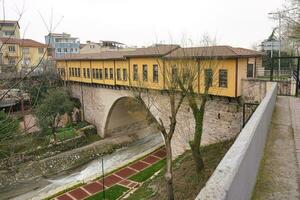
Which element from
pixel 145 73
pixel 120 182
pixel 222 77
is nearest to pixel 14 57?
pixel 222 77

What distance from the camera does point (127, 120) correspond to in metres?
29.7

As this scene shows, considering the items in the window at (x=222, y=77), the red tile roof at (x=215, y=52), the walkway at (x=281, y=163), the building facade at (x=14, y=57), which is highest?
the red tile roof at (x=215, y=52)

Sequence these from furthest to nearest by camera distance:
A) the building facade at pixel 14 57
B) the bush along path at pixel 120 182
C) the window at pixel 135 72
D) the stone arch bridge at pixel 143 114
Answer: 1. the window at pixel 135 72
2. the bush along path at pixel 120 182
3. the stone arch bridge at pixel 143 114
4. the building facade at pixel 14 57

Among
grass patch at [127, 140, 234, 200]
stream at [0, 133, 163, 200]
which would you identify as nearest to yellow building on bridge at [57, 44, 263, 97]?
grass patch at [127, 140, 234, 200]

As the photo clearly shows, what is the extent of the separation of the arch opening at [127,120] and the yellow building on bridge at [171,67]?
368 cm

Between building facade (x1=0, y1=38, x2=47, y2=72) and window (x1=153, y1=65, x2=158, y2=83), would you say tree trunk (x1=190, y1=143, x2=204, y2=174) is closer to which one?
building facade (x1=0, y1=38, x2=47, y2=72)

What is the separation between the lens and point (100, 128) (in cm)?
2762

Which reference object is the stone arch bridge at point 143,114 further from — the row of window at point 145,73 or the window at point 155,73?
the row of window at point 145,73

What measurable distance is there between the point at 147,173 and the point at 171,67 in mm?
7870

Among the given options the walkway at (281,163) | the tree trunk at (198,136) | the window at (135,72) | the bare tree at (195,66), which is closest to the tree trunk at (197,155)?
the tree trunk at (198,136)

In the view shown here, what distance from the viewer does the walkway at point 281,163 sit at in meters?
4.03

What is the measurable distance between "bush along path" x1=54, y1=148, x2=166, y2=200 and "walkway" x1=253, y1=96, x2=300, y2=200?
10.7 m

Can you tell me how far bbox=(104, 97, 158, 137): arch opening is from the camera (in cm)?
2698

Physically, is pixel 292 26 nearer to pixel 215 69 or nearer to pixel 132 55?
pixel 215 69
